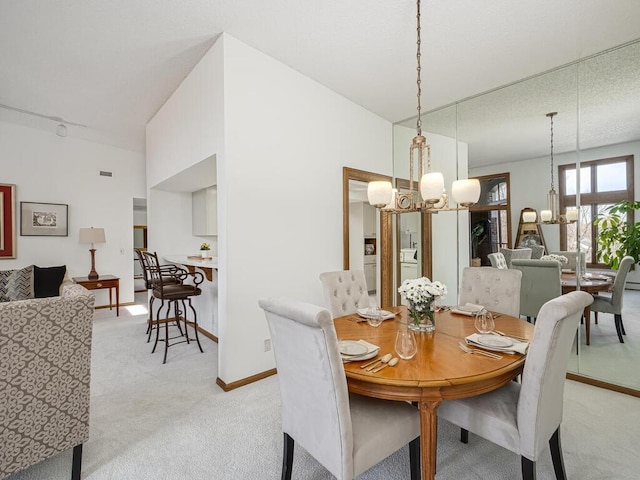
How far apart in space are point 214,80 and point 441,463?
329 centimetres

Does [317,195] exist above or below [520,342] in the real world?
above

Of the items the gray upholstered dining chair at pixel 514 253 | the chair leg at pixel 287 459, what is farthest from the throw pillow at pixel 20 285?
the gray upholstered dining chair at pixel 514 253

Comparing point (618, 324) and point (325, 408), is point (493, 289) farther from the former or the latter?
point (325, 408)

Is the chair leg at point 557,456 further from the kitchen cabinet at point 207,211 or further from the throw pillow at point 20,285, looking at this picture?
the throw pillow at point 20,285

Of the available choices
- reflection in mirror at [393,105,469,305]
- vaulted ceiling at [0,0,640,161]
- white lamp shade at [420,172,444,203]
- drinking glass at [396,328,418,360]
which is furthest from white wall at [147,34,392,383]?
drinking glass at [396,328,418,360]

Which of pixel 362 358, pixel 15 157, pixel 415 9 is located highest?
pixel 415 9

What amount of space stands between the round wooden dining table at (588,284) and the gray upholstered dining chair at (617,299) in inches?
2.2

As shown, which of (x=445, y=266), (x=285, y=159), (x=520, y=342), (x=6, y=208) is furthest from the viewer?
(x=6, y=208)

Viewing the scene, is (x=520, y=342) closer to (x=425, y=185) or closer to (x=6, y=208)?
(x=425, y=185)

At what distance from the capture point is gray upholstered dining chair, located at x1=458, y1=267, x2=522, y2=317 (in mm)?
2416

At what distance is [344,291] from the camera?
2656 millimetres

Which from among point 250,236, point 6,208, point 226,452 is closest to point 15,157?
point 6,208

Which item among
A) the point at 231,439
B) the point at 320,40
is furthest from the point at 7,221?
the point at 320,40

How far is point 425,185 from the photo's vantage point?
1.92m
